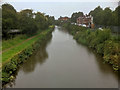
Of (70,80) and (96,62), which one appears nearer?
(70,80)

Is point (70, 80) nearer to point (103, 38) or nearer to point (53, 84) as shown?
point (53, 84)

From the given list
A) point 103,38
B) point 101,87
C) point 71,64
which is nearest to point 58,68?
point 71,64

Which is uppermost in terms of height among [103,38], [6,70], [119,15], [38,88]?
[119,15]

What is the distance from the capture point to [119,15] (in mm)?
20594

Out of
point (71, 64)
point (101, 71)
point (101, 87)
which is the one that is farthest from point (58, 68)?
point (101, 87)

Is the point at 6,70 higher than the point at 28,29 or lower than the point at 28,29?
lower

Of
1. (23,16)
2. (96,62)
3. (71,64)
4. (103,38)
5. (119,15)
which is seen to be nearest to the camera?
(71,64)

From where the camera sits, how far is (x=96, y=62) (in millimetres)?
13781

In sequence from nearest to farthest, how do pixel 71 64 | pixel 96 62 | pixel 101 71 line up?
1. pixel 101 71
2. pixel 71 64
3. pixel 96 62

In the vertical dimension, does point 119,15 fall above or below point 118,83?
above

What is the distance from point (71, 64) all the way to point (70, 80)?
3506mm

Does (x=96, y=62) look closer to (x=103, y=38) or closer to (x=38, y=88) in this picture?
(x=103, y=38)

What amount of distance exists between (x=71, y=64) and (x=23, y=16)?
1610 centimetres

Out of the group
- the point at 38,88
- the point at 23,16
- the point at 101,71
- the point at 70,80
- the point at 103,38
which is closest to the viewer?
→ the point at 38,88
